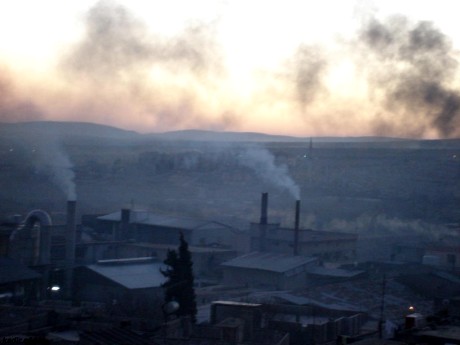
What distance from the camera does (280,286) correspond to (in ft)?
85.0

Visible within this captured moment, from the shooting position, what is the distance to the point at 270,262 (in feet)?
90.0

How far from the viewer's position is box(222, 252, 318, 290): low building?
26172 millimetres

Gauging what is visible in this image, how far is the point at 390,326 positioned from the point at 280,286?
944 cm

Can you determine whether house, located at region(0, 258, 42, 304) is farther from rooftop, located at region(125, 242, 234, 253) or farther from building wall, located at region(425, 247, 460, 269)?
building wall, located at region(425, 247, 460, 269)

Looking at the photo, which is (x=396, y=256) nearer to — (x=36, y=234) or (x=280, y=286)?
(x=280, y=286)

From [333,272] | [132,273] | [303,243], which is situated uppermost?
[303,243]

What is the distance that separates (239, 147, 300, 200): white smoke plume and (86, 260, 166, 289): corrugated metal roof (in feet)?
50.4

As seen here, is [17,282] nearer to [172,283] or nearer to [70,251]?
[70,251]

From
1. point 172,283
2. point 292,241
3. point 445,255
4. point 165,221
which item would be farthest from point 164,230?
point 172,283

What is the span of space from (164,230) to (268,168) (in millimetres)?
16952

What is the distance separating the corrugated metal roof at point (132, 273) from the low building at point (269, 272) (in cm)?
259

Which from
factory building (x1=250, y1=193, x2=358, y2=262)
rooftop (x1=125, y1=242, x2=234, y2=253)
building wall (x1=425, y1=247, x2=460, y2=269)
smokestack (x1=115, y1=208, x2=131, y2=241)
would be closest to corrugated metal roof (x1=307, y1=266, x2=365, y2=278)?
factory building (x1=250, y1=193, x2=358, y2=262)

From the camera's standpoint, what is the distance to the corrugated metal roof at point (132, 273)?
23.5 m

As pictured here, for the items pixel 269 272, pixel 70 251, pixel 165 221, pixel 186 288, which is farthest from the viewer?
pixel 165 221
